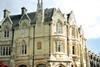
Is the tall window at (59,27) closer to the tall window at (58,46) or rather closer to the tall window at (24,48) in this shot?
the tall window at (58,46)

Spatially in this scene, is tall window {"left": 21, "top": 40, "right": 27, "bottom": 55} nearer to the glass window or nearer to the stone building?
the glass window

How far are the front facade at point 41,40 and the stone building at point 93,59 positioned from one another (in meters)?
12.7

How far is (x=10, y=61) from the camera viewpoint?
5803 centimetres

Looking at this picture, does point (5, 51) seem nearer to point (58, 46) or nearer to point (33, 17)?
point (33, 17)

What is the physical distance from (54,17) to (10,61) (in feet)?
41.5

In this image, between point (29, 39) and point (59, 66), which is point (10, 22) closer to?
point (29, 39)

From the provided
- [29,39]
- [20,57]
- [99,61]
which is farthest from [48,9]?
[99,61]

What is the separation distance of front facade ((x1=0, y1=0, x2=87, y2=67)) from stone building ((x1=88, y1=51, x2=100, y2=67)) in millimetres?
12670

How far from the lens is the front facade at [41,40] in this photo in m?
54.6

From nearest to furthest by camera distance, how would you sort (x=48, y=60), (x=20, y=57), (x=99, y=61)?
(x=48, y=60) < (x=20, y=57) < (x=99, y=61)

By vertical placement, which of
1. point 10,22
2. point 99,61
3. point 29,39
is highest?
point 10,22

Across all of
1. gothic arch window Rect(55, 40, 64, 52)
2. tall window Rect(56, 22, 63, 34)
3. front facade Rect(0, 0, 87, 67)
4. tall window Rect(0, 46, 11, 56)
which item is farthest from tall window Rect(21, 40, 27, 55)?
tall window Rect(56, 22, 63, 34)

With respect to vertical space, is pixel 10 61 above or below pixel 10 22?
below

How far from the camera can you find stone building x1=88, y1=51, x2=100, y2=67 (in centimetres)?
7350
